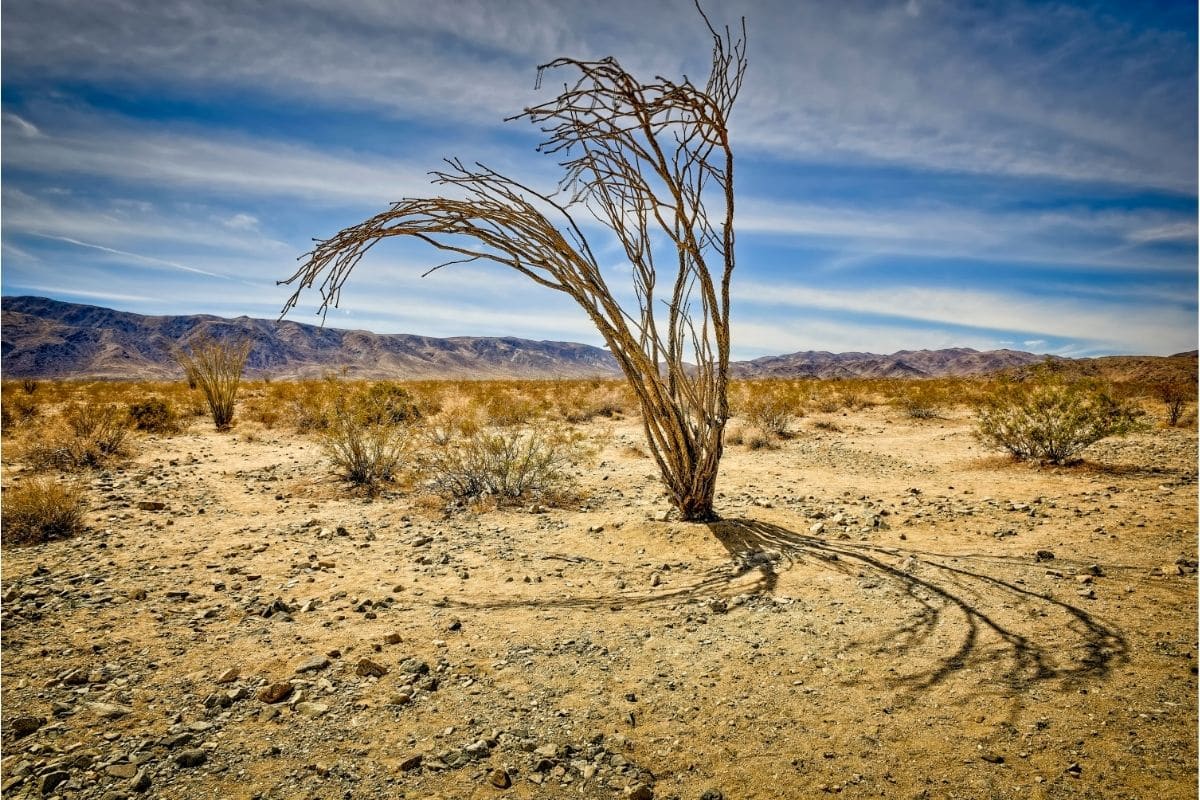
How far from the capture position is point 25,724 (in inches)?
97.1

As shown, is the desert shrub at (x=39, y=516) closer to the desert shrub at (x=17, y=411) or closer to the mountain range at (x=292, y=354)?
the desert shrub at (x=17, y=411)

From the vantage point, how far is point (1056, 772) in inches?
84.5

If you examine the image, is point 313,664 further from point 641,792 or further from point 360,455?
point 360,455

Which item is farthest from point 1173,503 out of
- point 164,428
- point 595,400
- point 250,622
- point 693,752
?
point 164,428

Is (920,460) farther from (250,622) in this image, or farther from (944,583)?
(250,622)

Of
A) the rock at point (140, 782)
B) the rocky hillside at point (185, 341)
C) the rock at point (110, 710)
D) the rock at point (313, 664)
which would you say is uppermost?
the rocky hillside at point (185, 341)

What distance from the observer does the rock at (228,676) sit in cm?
286

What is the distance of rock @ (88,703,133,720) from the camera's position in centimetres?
256

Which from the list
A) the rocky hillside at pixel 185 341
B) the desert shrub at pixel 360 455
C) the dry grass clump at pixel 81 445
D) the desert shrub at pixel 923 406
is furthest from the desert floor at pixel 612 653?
the rocky hillside at pixel 185 341

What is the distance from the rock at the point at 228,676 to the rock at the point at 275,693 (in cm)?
23

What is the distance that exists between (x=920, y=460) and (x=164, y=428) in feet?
50.0

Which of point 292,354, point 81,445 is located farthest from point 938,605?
point 292,354

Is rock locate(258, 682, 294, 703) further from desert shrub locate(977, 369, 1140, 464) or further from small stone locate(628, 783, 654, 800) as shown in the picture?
desert shrub locate(977, 369, 1140, 464)

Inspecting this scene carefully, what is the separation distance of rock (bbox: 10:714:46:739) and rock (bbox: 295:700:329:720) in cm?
107
